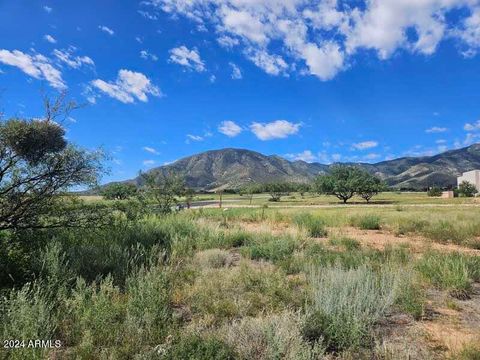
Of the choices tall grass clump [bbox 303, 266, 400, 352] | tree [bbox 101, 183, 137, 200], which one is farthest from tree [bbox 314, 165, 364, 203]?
tall grass clump [bbox 303, 266, 400, 352]

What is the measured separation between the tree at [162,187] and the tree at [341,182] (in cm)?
5454

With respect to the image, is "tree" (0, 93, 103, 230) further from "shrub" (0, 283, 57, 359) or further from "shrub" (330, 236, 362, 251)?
"shrub" (330, 236, 362, 251)

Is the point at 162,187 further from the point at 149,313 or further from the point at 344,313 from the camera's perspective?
the point at 344,313

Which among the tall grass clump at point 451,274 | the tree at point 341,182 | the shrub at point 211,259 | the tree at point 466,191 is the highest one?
the tree at point 341,182

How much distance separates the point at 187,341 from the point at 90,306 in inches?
65.7

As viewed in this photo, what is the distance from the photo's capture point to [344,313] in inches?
188

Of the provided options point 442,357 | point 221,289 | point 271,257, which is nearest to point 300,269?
point 271,257

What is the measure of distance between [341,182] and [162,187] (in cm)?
5877

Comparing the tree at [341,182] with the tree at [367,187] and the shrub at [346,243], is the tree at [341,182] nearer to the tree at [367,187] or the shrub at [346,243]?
the tree at [367,187]

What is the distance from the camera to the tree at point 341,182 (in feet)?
249

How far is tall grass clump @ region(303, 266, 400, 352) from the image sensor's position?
4.43 m

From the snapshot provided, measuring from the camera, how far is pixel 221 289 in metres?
6.28

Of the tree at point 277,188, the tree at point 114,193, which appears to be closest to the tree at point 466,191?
the tree at point 277,188

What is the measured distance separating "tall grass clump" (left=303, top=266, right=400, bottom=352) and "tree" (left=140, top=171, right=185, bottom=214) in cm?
1961
